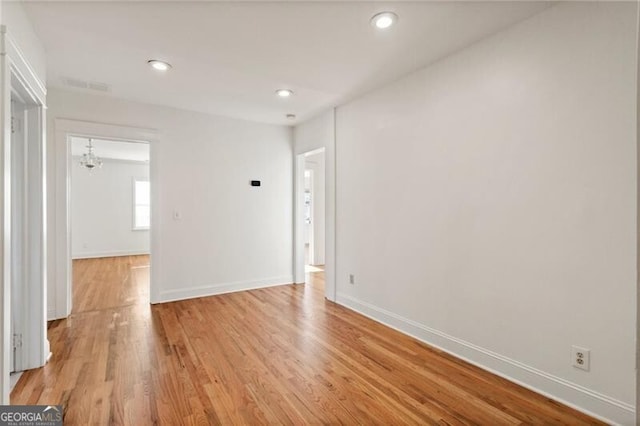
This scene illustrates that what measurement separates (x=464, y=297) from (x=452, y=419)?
97 cm

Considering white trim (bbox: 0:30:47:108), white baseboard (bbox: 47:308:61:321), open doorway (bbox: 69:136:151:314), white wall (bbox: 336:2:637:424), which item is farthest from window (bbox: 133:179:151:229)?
white wall (bbox: 336:2:637:424)

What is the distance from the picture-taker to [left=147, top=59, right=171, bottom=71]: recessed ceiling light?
2695 mm

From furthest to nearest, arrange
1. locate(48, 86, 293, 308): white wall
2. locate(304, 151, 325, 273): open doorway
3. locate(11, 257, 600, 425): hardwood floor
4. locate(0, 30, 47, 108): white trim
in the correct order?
locate(304, 151, 325, 273): open doorway → locate(48, 86, 293, 308): white wall → locate(11, 257, 600, 425): hardwood floor → locate(0, 30, 47, 108): white trim

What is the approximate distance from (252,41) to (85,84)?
2.08 metres

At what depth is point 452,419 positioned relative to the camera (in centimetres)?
178

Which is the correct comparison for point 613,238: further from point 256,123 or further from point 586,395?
point 256,123

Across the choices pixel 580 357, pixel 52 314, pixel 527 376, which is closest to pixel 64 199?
pixel 52 314

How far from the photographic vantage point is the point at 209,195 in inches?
170

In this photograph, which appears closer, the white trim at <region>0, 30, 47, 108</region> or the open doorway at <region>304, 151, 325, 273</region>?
the white trim at <region>0, 30, 47, 108</region>

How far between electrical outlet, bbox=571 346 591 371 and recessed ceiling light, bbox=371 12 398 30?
93.9 inches

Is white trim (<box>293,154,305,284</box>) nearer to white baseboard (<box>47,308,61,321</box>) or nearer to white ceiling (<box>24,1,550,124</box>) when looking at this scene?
white ceiling (<box>24,1,550,124</box>)

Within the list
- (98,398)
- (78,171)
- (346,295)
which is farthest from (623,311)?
(78,171)

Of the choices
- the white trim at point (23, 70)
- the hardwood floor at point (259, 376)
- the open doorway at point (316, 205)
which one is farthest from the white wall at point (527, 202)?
the open doorway at point (316, 205)

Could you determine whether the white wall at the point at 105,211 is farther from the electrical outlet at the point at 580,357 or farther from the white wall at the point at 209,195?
the electrical outlet at the point at 580,357
